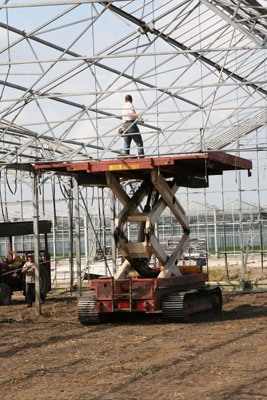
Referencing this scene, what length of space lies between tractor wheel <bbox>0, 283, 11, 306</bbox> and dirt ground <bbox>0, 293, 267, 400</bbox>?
Answer: 12.0 ft

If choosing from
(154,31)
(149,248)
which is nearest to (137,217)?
(149,248)

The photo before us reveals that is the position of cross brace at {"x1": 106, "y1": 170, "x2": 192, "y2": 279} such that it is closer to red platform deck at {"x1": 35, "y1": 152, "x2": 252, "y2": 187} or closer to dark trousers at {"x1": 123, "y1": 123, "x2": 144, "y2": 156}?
→ red platform deck at {"x1": 35, "y1": 152, "x2": 252, "y2": 187}

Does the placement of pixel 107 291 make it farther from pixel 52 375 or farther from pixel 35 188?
pixel 52 375

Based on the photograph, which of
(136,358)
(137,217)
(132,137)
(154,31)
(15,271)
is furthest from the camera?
(15,271)

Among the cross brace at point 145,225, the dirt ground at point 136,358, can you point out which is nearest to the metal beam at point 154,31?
the cross brace at point 145,225

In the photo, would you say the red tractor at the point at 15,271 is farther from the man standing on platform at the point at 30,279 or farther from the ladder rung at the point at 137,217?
the ladder rung at the point at 137,217

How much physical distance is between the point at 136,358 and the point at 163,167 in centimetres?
538

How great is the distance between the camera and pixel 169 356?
10.3 meters

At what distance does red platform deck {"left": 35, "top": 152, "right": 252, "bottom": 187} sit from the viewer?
1416 centimetres

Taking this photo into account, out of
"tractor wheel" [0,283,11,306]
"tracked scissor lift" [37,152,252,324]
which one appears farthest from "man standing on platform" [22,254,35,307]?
"tracked scissor lift" [37,152,252,324]

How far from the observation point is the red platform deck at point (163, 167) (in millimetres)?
14164

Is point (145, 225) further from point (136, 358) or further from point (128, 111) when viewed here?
point (136, 358)

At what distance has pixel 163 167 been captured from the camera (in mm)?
14672

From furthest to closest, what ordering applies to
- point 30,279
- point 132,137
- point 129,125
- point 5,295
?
point 5,295
point 30,279
point 132,137
point 129,125
